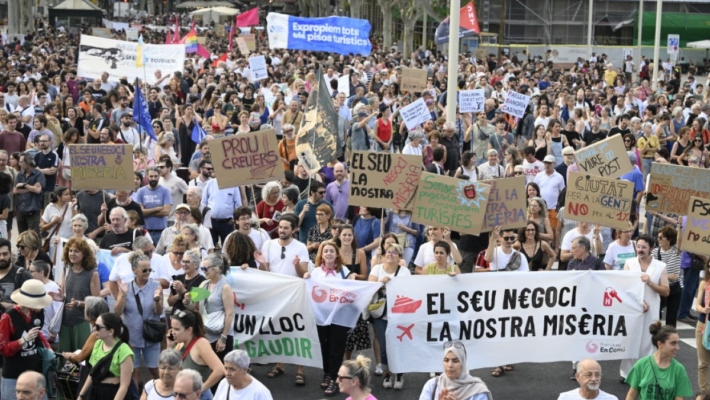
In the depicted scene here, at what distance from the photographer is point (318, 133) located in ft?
45.3

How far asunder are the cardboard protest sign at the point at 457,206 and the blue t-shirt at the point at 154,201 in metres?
2.99

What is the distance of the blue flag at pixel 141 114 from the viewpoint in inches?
667

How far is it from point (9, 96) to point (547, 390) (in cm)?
1331

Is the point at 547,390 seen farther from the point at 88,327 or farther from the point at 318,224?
the point at 88,327

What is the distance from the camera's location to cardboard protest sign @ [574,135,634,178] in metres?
13.6

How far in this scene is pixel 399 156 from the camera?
11.2 meters

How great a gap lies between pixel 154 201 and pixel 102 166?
0.70 meters

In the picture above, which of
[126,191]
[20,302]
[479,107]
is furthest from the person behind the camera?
[479,107]

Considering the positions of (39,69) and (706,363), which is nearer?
(706,363)

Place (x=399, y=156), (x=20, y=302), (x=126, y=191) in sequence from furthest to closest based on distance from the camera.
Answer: (x=126, y=191), (x=399, y=156), (x=20, y=302)

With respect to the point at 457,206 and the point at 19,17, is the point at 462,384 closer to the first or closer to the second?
the point at 457,206

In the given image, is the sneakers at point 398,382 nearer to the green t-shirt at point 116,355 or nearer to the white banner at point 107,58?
the green t-shirt at point 116,355

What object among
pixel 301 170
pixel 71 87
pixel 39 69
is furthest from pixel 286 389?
pixel 39 69

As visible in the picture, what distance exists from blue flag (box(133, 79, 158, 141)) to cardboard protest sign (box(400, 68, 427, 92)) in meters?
7.18
